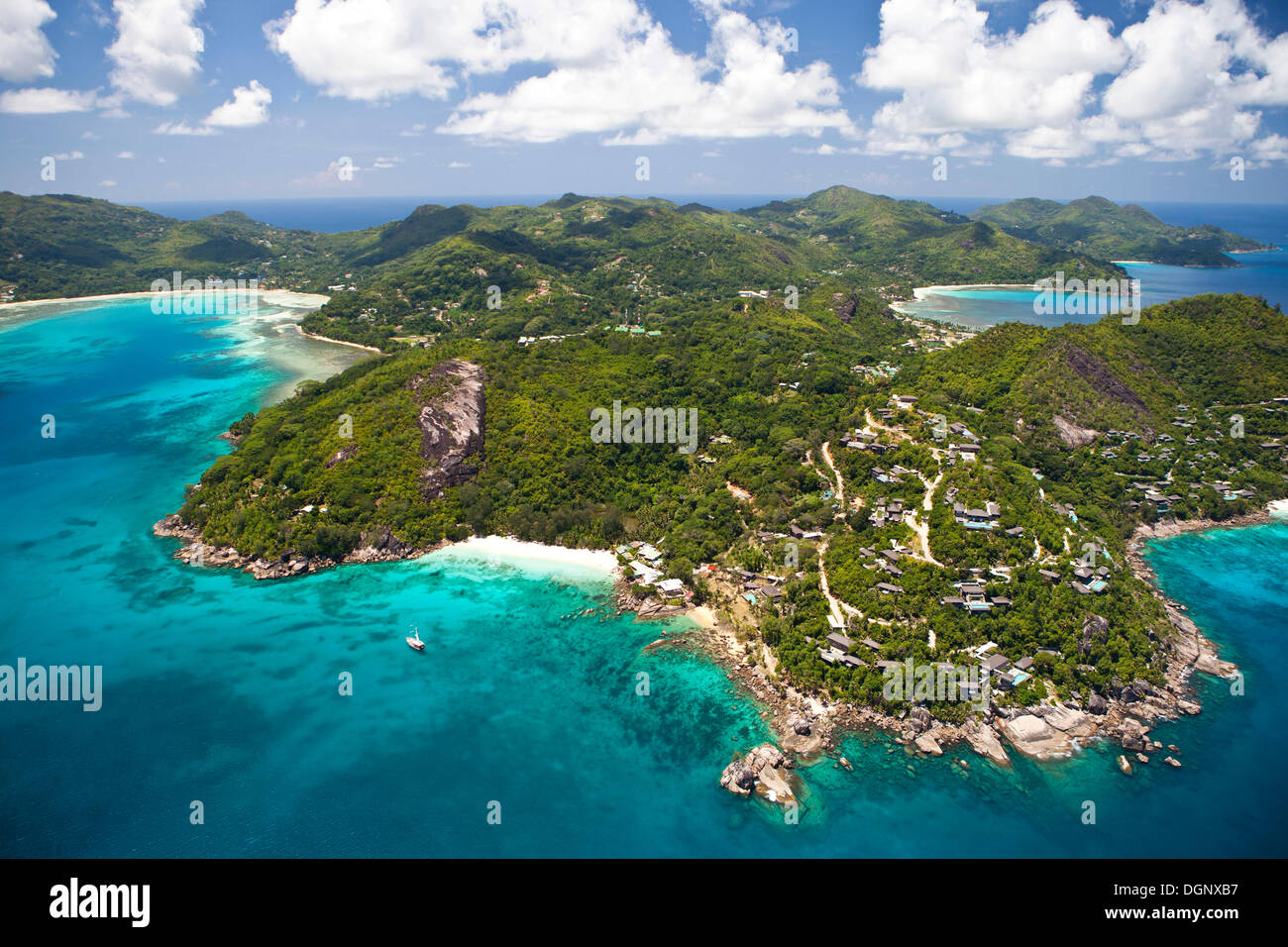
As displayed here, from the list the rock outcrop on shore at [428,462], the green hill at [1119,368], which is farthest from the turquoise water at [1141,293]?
the rock outcrop on shore at [428,462]

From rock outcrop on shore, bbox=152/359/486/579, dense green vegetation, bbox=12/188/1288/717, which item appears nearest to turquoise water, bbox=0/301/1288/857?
rock outcrop on shore, bbox=152/359/486/579

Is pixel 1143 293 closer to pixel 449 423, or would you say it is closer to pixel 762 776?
pixel 449 423

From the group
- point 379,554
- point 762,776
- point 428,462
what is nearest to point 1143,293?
point 428,462

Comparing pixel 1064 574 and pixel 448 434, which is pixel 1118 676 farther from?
pixel 448 434

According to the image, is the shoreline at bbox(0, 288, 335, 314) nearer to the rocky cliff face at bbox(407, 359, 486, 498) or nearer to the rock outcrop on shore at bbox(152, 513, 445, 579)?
the rocky cliff face at bbox(407, 359, 486, 498)

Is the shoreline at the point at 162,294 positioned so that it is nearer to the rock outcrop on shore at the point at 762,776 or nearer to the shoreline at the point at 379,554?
the shoreline at the point at 379,554

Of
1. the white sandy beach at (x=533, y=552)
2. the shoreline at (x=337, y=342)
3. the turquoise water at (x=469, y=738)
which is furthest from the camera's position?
the shoreline at (x=337, y=342)
